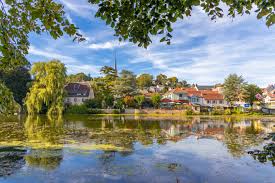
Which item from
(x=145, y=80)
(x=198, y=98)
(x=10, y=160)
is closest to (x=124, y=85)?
(x=198, y=98)

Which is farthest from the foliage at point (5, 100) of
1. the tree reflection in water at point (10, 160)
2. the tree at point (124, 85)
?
the tree at point (124, 85)

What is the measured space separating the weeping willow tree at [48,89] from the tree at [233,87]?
34.3 m

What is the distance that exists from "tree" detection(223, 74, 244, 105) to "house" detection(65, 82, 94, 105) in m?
29.8

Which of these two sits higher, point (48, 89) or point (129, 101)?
point (48, 89)

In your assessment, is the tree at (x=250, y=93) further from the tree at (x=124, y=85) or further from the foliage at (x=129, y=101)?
the tree at (x=124, y=85)

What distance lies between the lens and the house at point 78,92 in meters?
57.6

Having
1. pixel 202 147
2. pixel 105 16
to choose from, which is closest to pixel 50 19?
pixel 105 16

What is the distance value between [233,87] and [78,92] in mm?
33990

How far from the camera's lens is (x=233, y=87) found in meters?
56.3

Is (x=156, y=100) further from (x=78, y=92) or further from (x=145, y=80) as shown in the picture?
(x=145, y=80)

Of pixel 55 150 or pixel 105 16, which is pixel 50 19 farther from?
pixel 55 150

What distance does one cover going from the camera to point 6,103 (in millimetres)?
3182

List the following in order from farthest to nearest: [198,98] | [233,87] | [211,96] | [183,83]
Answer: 1. [183,83]
2. [211,96]
3. [198,98]
4. [233,87]

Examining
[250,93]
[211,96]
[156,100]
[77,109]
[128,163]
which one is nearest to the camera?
[128,163]
